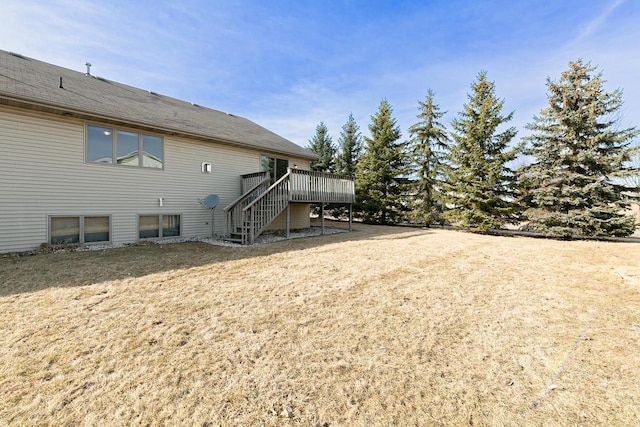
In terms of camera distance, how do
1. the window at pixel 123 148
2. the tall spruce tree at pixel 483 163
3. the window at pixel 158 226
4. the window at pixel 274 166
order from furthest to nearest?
the tall spruce tree at pixel 483 163, the window at pixel 274 166, the window at pixel 158 226, the window at pixel 123 148

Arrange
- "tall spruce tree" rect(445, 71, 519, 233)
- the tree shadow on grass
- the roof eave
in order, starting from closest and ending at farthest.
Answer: the tree shadow on grass → the roof eave → "tall spruce tree" rect(445, 71, 519, 233)

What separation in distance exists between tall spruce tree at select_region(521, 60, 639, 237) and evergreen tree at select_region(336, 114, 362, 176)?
485 inches

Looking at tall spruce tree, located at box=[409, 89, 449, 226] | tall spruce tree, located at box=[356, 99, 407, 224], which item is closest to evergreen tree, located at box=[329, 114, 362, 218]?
tall spruce tree, located at box=[356, 99, 407, 224]

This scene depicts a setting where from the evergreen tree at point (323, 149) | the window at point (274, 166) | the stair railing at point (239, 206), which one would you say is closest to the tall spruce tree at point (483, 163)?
the window at point (274, 166)

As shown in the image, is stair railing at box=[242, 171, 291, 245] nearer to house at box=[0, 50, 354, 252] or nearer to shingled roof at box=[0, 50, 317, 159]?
house at box=[0, 50, 354, 252]

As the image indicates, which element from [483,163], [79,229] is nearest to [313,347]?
[79,229]


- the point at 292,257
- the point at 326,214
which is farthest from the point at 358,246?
the point at 326,214

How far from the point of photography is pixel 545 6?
9664mm

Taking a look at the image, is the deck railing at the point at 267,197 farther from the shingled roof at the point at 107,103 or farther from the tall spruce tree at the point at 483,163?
the tall spruce tree at the point at 483,163

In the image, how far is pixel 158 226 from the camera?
9.52m

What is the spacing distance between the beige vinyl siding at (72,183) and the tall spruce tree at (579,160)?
14.8 metres

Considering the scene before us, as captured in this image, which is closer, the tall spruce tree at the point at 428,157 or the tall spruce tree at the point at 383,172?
the tall spruce tree at the point at 428,157

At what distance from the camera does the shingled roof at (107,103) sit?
7.14 metres

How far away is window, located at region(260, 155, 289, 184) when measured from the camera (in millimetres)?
12695
